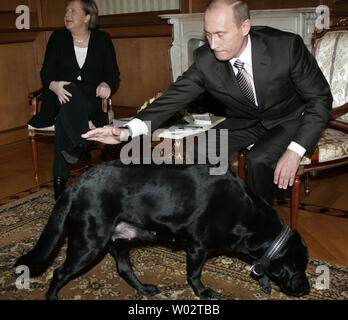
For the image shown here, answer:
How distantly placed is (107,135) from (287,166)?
36.7 inches

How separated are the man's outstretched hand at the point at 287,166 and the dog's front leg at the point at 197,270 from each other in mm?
612

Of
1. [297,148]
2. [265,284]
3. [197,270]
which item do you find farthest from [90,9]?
[265,284]

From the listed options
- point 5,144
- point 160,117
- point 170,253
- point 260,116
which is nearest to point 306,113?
point 260,116

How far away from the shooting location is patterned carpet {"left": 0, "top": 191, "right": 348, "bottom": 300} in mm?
2246

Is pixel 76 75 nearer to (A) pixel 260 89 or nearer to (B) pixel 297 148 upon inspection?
(A) pixel 260 89

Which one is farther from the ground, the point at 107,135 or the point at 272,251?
the point at 107,135

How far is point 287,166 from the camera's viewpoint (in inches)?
90.5

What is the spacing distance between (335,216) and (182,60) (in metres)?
2.68

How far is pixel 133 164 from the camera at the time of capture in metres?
2.03

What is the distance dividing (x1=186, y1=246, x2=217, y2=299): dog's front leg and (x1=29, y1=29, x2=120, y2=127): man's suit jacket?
6.72 feet

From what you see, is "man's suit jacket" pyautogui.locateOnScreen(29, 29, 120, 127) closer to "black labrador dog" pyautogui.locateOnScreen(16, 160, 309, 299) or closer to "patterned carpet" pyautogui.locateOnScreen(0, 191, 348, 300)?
"patterned carpet" pyautogui.locateOnScreen(0, 191, 348, 300)

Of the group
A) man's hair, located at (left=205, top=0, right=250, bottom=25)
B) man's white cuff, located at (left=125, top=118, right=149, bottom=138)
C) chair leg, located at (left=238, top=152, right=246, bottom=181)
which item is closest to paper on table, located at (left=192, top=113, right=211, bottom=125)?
chair leg, located at (left=238, top=152, right=246, bottom=181)
